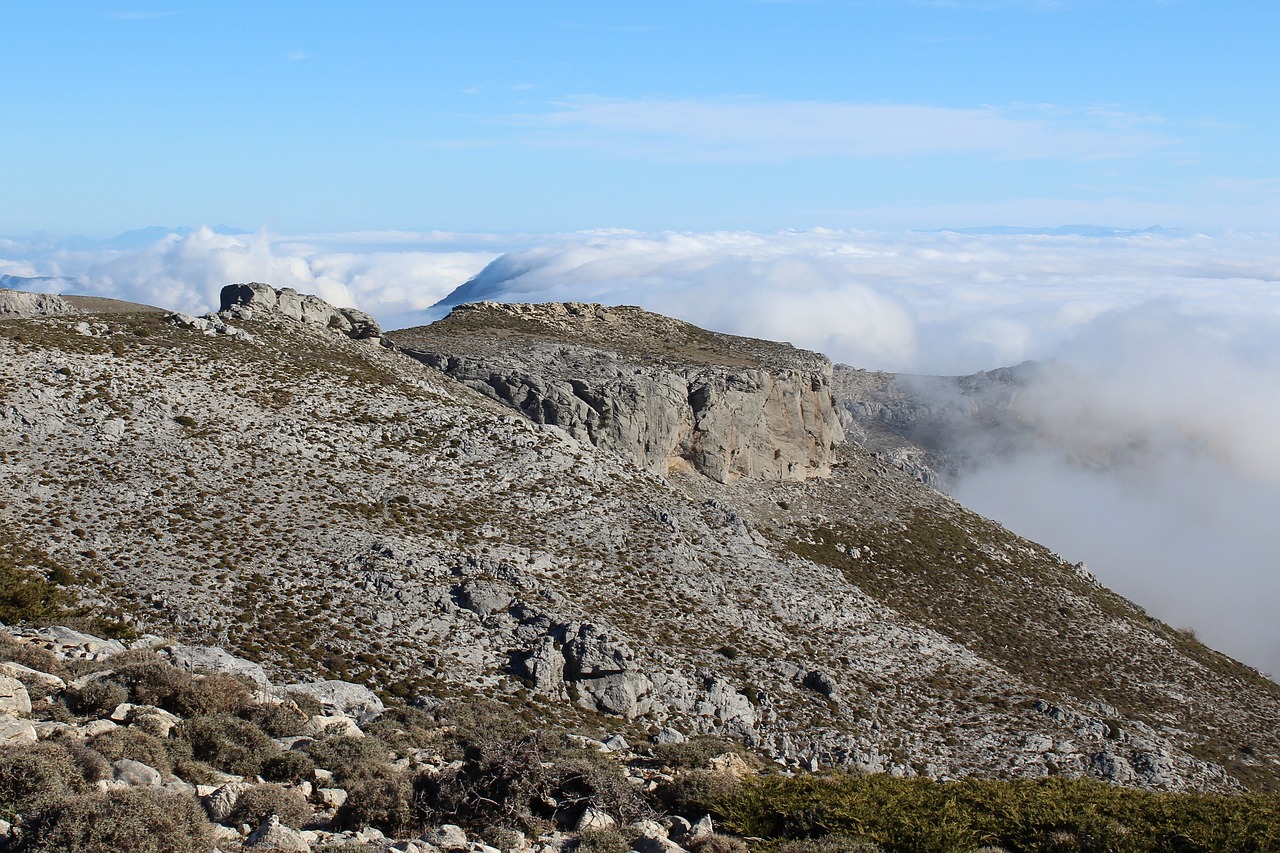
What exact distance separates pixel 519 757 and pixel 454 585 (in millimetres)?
17662

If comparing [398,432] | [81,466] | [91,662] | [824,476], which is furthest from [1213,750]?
[81,466]

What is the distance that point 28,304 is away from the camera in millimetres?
63125

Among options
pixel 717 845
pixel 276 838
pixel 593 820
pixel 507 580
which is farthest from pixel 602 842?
pixel 507 580

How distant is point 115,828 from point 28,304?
200 ft

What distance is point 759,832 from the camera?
18172 millimetres

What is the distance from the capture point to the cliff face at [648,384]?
5953 centimetres

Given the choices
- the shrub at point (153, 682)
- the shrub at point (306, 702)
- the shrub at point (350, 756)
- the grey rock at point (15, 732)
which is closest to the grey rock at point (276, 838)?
the shrub at point (350, 756)

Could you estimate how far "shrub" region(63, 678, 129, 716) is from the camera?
1836cm

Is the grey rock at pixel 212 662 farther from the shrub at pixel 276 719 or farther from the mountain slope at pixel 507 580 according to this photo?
the shrub at pixel 276 719

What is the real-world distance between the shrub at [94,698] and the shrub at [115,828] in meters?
5.04

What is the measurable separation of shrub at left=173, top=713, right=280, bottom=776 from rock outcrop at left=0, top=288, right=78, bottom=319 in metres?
52.0

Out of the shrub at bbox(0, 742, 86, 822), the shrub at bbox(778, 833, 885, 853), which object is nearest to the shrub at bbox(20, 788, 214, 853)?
the shrub at bbox(0, 742, 86, 822)

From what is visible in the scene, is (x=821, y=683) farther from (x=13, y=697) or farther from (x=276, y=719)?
(x=13, y=697)

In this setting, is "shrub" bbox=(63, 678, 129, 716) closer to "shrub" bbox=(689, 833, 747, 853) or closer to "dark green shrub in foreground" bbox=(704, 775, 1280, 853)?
"shrub" bbox=(689, 833, 747, 853)
